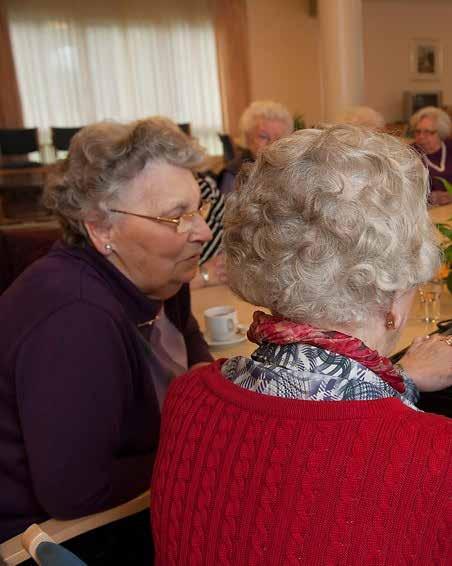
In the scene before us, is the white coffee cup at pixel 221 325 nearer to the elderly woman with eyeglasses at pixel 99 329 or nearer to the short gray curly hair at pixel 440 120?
the elderly woman with eyeglasses at pixel 99 329

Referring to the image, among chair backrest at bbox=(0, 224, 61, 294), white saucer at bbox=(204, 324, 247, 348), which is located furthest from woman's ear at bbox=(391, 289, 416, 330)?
chair backrest at bbox=(0, 224, 61, 294)

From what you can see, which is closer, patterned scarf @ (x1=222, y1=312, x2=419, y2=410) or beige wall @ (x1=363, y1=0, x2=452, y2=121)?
patterned scarf @ (x1=222, y1=312, x2=419, y2=410)

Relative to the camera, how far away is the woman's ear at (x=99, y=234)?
137 centimetres

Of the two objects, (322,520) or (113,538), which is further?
(113,538)

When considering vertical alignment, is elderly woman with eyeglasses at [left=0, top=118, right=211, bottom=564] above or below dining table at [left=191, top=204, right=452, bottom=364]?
above

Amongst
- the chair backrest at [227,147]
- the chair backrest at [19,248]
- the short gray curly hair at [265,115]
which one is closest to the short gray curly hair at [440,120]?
the short gray curly hair at [265,115]

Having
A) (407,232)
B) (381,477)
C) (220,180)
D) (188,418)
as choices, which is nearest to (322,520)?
(381,477)

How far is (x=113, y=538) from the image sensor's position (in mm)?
1142

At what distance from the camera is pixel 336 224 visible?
0.70 meters

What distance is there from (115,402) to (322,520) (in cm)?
56

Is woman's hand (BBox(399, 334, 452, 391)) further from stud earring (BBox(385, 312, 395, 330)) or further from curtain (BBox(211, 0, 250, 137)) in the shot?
curtain (BBox(211, 0, 250, 137))

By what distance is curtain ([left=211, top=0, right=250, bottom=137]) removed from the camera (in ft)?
29.8

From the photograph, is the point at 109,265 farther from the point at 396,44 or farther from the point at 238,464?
the point at 396,44

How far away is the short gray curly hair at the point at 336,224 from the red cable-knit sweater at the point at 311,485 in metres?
0.14
